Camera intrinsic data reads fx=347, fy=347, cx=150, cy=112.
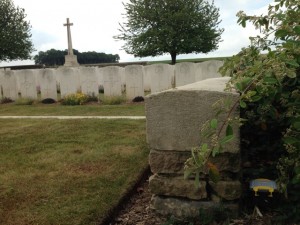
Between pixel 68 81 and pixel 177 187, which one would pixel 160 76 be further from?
pixel 177 187

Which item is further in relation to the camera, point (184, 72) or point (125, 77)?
point (184, 72)

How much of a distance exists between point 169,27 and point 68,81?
44.6ft

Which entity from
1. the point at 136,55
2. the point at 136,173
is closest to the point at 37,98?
the point at 136,173

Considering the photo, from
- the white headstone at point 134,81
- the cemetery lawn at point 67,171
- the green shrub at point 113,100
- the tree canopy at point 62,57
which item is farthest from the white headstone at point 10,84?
the tree canopy at point 62,57

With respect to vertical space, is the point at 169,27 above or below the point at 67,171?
above

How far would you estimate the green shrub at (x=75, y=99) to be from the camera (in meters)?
10.2

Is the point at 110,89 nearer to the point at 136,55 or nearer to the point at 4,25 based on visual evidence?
the point at 136,55

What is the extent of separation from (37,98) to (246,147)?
389 inches

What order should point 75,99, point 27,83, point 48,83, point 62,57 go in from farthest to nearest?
point 62,57, point 27,83, point 48,83, point 75,99

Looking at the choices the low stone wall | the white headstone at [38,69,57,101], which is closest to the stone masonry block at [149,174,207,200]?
the low stone wall

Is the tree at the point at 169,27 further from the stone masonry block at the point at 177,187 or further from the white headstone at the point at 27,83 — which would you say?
the stone masonry block at the point at 177,187

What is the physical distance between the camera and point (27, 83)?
11336mm

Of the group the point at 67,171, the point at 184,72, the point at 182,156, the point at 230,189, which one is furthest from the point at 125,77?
the point at 230,189

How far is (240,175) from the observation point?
2.30 m
